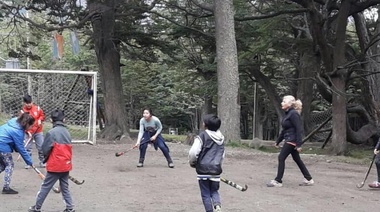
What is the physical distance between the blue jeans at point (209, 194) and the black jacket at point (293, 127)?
10.3 ft

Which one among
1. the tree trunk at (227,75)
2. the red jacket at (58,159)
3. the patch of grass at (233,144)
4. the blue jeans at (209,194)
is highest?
the tree trunk at (227,75)

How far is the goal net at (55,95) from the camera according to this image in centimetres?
1900

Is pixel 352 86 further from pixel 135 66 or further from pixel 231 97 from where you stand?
pixel 135 66

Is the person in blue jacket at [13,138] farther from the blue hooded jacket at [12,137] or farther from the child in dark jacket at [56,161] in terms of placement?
the child in dark jacket at [56,161]

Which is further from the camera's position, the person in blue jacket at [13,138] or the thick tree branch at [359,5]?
the thick tree branch at [359,5]

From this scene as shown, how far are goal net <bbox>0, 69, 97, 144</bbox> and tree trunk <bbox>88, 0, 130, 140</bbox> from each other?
95 centimetres

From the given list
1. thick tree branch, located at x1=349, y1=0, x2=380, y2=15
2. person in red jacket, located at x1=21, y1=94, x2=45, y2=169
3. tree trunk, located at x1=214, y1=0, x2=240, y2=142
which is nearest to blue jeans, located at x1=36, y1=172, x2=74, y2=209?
person in red jacket, located at x1=21, y1=94, x2=45, y2=169

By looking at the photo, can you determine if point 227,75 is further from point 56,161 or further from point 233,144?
point 56,161

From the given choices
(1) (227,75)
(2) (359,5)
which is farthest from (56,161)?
(2) (359,5)

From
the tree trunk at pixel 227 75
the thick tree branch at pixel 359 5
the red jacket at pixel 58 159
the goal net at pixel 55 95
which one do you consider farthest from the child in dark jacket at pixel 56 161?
the thick tree branch at pixel 359 5

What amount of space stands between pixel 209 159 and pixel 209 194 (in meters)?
0.49

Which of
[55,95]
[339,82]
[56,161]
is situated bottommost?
[56,161]

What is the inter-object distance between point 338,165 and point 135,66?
2595 centimetres

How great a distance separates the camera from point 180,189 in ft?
30.5
